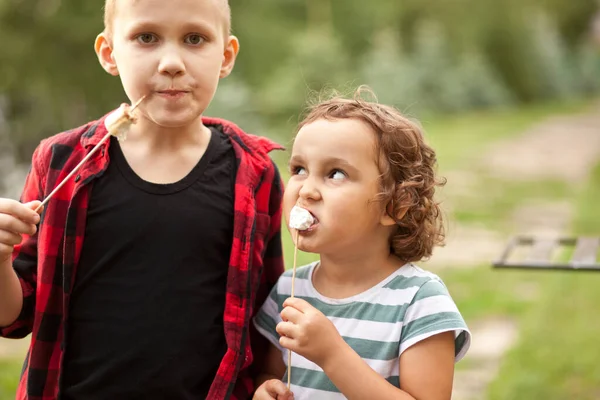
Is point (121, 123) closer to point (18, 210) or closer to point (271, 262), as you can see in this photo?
point (18, 210)

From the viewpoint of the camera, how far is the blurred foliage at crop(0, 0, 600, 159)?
6.10m

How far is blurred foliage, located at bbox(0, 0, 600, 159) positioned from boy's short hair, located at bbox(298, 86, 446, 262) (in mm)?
341

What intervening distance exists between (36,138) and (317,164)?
5.04 m

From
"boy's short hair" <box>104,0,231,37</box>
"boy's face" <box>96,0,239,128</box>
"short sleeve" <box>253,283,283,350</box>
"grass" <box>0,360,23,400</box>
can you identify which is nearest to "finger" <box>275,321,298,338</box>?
"short sleeve" <box>253,283,283,350</box>

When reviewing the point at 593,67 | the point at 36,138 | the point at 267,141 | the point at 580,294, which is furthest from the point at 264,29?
the point at 593,67

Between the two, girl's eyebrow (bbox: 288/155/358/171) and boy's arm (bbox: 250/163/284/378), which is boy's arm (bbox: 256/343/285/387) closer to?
boy's arm (bbox: 250/163/284/378)

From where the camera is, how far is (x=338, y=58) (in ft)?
39.8

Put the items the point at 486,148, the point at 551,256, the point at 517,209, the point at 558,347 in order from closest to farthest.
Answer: the point at 551,256, the point at 558,347, the point at 517,209, the point at 486,148

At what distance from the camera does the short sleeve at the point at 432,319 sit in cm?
187

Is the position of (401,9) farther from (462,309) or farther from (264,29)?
(462,309)

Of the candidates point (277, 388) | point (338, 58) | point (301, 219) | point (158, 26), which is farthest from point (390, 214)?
point (338, 58)

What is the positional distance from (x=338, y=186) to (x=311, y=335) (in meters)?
0.36

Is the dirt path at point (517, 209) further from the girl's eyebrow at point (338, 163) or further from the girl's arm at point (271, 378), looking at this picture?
the girl's eyebrow at point (338, 163)

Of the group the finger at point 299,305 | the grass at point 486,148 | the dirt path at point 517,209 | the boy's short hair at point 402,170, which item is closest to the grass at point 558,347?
the dirt path at point 517,209
